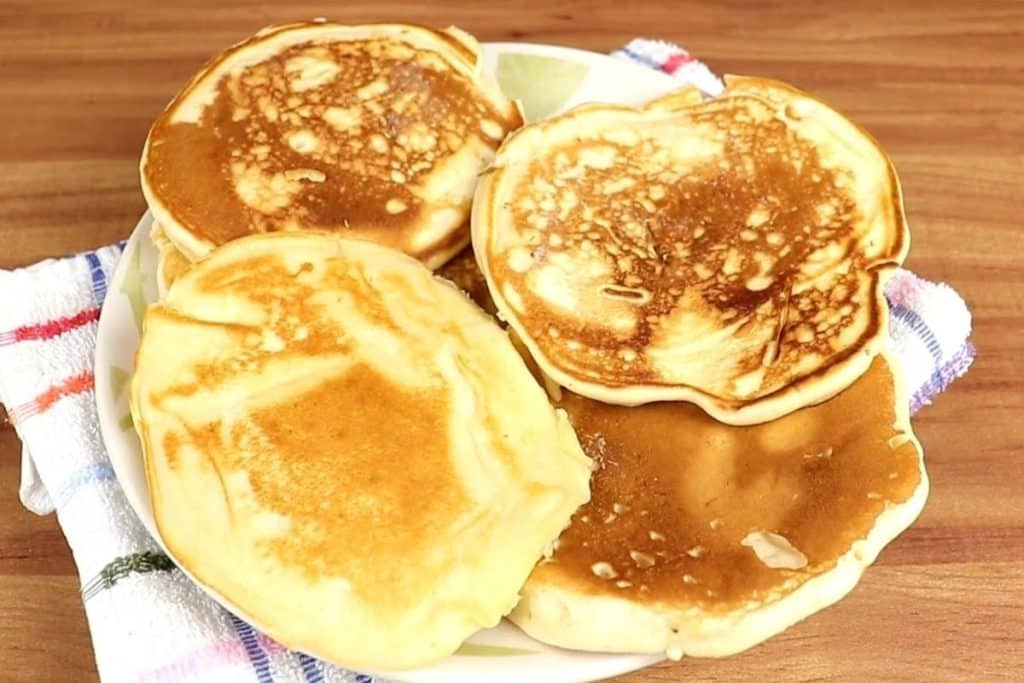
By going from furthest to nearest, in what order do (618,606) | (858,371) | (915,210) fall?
A: (915,210) → (858,371) → (618,606)

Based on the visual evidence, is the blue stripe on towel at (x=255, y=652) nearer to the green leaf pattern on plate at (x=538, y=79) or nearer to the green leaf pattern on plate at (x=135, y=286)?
the green leaf pattern on plate at (x=135, y=286)

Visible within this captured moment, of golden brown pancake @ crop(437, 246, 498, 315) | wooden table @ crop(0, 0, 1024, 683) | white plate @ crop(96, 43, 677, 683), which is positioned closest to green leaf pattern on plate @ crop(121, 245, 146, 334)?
white plate @ crop(96, 43, 677, 683)

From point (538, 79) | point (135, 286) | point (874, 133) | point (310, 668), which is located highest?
point (538, 79)

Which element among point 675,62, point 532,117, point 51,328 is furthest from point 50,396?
point 675,62

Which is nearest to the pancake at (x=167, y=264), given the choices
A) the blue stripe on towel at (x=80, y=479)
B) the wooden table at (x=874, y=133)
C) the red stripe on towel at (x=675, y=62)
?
the blue stripe on towel at (x=80, y=479)

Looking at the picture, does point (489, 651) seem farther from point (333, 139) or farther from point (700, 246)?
point (333, 139)

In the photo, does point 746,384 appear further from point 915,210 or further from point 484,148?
point 915,210

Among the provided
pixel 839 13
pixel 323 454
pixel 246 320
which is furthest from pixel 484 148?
pixel 839 13
